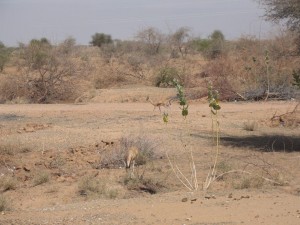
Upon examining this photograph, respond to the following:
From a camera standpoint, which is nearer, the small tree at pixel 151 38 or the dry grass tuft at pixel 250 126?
the dry grass tuft at pixel 250 126

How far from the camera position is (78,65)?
101 feet

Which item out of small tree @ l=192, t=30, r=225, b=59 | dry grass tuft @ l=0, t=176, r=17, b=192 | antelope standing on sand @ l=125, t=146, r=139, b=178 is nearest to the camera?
dry grass tuft @ l=0, t=176, r=17, b=192

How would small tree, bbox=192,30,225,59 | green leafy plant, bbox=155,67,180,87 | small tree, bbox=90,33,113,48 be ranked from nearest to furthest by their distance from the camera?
green leafy plant, bbox=155,67,180,87
small tree, bbox=192,30,225,59
small tree, bbox=90,33,113,48

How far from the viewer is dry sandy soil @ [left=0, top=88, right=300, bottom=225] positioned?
792cm

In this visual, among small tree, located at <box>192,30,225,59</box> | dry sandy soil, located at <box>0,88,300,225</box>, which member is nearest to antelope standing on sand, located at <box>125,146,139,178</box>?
dry sandy soil, located at <box>0,88,300,225</box>

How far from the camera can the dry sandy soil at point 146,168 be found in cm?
792

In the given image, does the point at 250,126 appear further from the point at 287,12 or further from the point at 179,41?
the point at 179,41

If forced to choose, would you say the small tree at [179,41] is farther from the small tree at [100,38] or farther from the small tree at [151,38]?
the small tree at [100,38]

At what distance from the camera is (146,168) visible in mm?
12758

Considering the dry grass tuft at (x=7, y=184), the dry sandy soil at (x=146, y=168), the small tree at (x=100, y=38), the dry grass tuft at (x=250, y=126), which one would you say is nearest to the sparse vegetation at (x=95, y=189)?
the dry sandy soil at (x=146, y=168)

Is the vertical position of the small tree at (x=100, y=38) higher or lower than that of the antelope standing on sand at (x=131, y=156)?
higher

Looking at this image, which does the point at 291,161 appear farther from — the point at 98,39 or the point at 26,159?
the point at 98,39

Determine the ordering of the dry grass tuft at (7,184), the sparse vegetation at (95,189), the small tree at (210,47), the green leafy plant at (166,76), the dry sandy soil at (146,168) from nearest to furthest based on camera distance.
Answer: the dry sandy soil at (146,168) < the sparse vegetation at (95,189) < the dry grass tuft at (7,184) < the green leafy plant at (166,76) < the small tree at (210,47)

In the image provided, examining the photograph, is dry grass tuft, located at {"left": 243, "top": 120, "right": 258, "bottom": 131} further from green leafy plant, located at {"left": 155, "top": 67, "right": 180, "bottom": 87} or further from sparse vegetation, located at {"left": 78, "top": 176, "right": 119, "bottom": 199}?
green leafy plant, located at {"left": 155, "top": 67, "right": 180, "bottom": 87}
